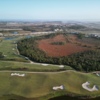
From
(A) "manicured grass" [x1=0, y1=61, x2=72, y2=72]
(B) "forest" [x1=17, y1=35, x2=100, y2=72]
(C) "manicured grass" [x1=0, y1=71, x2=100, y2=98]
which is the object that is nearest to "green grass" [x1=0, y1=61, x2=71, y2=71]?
(A) "manicured grass" [x1=0, y1=61, x2=72, y2=72]

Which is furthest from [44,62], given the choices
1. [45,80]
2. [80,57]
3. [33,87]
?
[33,87]

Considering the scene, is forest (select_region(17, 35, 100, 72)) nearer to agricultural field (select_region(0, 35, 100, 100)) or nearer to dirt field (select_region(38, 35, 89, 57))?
agricultural field (select_region(0, 35, 100, 100))

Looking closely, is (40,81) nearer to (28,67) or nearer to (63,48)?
(28,67)

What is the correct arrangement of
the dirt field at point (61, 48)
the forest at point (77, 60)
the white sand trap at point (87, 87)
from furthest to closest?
1. the dirt field at point (61, 48)
2. the forest at point (77, 60)
3. the white sand trap at point (87, 87)

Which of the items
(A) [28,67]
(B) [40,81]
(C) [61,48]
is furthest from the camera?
(C) [61,48]

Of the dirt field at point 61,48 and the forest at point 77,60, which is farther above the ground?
the forest at point 77,60

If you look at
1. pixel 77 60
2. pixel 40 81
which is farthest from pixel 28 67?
pixel 77 60

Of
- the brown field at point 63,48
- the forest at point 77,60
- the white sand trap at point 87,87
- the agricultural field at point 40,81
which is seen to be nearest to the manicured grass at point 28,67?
the agricultural field at point 40,81

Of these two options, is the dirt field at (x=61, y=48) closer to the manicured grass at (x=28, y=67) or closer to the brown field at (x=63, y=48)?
the brown field at (x=63, y=48)
